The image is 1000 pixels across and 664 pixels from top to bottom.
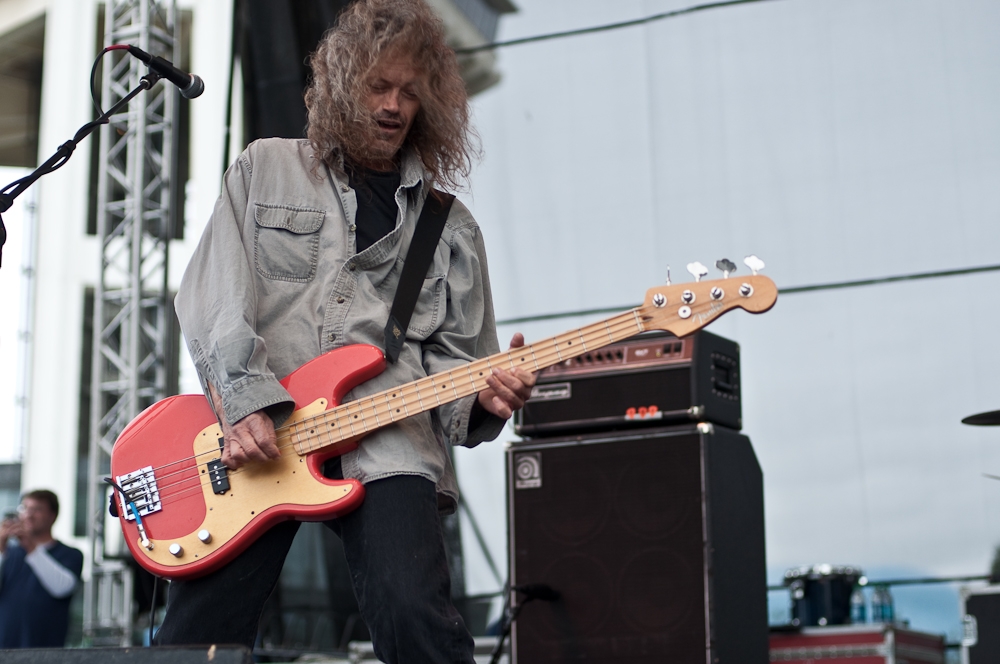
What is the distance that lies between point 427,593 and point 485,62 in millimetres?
4121

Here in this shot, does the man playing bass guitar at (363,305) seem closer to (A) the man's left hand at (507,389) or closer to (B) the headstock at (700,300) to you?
(A) the man's left hand at (507,389)

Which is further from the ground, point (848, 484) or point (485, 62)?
point (485, 62)

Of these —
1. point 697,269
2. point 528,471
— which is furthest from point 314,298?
point 528,471

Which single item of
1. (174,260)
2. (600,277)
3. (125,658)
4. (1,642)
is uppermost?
(174,260)

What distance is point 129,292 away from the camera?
17.6 ft

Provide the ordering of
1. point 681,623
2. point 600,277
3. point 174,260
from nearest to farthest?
point 681,623 < point 600,277 < point 174,260

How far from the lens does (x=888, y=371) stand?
469 cm

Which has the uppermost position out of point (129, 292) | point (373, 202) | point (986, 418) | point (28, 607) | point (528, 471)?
point (129, 292)

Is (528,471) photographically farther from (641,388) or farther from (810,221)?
(810,221)

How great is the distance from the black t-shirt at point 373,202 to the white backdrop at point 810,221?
7.47 ft

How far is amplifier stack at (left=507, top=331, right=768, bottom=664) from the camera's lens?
113 inches

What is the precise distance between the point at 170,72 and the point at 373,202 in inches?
17.8

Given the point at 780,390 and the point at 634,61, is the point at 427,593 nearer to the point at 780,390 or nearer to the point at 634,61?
the point at 780,390

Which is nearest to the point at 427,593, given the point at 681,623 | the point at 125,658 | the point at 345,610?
the point at 125,658
